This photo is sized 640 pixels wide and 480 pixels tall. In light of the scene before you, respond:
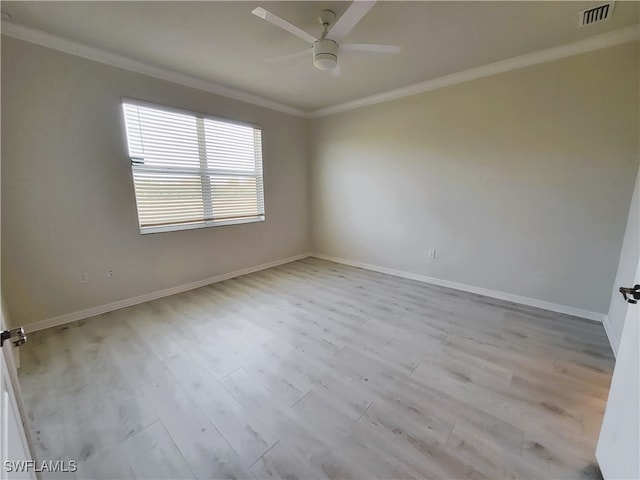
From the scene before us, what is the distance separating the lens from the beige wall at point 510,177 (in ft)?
7.96

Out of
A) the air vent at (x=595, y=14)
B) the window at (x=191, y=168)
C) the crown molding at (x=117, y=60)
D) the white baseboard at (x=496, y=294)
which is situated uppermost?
the air vent at (x=595, y=14)

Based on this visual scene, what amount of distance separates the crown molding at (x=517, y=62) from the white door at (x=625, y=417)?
2505mm

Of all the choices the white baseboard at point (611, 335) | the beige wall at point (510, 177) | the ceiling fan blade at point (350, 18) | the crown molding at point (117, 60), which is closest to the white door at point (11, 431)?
the ceiling fan blade at point (350, 18)

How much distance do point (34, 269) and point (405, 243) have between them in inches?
163

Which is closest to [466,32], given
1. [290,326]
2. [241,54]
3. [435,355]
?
[241,54]

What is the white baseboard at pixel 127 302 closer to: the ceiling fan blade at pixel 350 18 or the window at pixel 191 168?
the window at pixel 191 168

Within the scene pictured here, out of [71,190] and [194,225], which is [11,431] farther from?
[194,225]

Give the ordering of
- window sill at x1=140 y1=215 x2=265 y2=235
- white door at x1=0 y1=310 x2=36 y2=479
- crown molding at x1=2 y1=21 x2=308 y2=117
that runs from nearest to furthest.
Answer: white door at x1=0 y1=310 x2=36 y2=479
crown molding at x1=2 y1=21 x2=308 y2=117
window sill at x1=140 y1=215 x2=265 y2=235

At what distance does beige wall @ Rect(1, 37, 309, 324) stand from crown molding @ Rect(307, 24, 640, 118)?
2.38 meters

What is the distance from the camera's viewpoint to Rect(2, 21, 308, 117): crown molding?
2205 mm

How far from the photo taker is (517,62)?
272 centimetres

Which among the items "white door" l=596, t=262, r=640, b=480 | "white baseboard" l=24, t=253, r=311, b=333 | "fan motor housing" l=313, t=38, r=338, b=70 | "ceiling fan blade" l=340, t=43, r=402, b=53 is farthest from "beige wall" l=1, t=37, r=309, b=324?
"white door" l=596, t=262, r=640, b=480

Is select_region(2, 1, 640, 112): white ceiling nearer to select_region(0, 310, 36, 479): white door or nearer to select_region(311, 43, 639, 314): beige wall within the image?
select_region(311, 43, 639, 314): beige wall

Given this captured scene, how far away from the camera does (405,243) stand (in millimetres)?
3859
